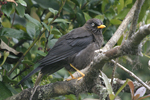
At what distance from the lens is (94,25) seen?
13.8ft

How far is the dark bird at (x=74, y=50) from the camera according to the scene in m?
3.71

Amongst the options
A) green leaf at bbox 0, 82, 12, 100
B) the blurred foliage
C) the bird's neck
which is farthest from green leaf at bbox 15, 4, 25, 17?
the bird's neck

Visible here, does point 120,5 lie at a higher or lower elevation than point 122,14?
higher

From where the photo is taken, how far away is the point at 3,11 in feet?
9.78

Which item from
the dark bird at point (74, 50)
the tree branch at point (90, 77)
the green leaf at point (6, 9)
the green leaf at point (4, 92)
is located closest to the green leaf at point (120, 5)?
the dark bird at point (74, 50)

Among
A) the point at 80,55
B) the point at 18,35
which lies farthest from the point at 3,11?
the point at 80,55

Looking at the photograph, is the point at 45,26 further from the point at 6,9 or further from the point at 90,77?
the point at 90,77

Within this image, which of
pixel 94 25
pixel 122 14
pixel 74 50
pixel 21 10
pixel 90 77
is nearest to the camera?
pixel 90 77

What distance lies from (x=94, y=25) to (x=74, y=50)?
674mm

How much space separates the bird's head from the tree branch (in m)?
1.27

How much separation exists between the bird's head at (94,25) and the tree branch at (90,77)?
50.2 inches

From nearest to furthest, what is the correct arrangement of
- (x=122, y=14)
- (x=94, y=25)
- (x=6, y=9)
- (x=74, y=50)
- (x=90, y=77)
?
(x=90, y=77)
(x=6, y=9)
(x=122, y=14)
(x=74, y=50)
(x=94, y=25)

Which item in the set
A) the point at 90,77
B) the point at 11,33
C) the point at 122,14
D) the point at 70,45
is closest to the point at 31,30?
the point at 11,33

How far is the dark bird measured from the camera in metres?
3.71
